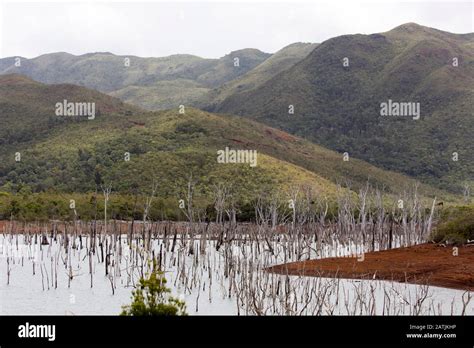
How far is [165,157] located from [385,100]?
60957 mm

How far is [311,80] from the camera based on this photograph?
5133 inches

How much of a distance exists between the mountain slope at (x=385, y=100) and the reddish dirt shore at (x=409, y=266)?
53.4 meters

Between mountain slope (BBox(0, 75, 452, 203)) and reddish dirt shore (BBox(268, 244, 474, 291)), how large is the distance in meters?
27.2

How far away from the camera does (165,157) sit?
65812mm

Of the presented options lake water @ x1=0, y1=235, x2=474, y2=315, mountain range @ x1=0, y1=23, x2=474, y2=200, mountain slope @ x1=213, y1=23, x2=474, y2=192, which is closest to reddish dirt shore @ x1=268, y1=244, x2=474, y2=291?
lake water @ x1=0, y1=235, x2=474, y2=315

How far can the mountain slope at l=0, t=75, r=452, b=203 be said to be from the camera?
6241 centimetres

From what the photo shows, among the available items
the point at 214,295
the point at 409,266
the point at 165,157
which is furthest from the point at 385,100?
the point at 214,295

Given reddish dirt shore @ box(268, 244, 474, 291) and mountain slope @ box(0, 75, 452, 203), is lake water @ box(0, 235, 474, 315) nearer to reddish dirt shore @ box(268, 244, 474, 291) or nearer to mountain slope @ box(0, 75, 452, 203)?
reddish dirt shore @ box(268, 244, 474, 291)

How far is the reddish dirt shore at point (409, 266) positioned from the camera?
81.0ft

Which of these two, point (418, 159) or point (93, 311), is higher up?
point (418, 159)

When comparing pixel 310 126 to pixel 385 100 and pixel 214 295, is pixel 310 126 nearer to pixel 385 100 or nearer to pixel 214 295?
pixel 385 100
